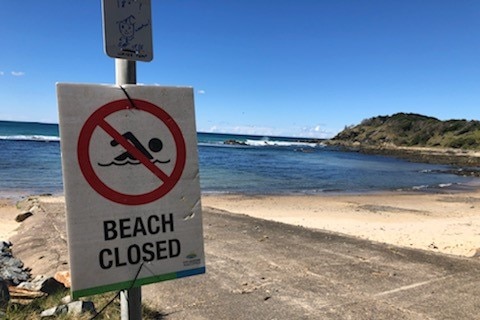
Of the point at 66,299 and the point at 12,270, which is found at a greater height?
the point at 66,299

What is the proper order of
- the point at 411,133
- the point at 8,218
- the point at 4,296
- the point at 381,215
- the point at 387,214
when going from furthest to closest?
1. the point at 411,133
2. the point at 387,214
3. the point at 381,215
4. the point at 8,218
5. the point at 4,296

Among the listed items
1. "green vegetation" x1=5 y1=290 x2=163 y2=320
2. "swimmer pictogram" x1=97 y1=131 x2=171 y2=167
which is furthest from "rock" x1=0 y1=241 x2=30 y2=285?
"swimmer pictogram" x1=97 y1=131 x2=171 y2=167

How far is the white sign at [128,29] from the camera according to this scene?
1742 millimetres

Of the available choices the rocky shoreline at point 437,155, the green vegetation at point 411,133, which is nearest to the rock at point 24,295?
the rocky shoreline at point 437,155

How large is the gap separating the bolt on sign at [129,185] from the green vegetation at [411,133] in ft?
239

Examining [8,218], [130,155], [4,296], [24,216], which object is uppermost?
[130,155]

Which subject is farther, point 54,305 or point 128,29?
point 54,305

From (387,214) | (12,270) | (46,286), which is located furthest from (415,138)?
(46,286)

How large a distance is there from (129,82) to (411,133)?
312 ft

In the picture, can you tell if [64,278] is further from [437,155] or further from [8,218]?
[437,155]

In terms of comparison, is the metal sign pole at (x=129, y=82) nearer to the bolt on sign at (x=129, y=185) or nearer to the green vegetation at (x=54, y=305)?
the bolt on sign at (x=129, y=185)

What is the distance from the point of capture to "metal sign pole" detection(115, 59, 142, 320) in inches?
70.7

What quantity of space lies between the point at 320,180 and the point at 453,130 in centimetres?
6418

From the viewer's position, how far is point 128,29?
5.89 feet
